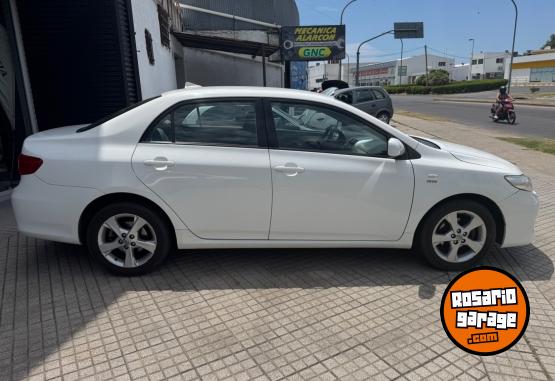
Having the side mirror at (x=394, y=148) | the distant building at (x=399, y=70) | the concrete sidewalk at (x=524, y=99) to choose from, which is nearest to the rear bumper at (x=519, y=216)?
the side mirror at (x=394, y=148)

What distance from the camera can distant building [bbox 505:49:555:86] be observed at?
6681 cm

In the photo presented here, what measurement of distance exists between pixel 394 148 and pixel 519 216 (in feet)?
4.21

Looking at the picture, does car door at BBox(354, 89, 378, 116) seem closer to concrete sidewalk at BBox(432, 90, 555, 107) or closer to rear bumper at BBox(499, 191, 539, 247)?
rear bumper at BBox(499, 191, 539, 247)

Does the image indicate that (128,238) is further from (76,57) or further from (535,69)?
(535,69)

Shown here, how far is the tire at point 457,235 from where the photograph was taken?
138 inches

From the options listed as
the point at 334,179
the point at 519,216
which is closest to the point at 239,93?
the point at 334,179

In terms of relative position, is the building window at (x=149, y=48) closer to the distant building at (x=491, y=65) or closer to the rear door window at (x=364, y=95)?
the rear door window at (x=364, y=95)

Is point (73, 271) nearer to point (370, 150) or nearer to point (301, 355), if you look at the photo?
point (301, 355)

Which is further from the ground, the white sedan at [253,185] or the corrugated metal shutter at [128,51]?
the corrugated metal shutter at [128,51]

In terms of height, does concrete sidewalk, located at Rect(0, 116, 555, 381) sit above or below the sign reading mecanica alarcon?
below

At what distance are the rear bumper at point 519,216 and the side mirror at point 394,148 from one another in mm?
1002

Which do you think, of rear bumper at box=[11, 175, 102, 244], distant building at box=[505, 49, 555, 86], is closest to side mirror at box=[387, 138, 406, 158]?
rear bumper at box=[11, 175, 102, 244]

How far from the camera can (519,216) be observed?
360 centimetres

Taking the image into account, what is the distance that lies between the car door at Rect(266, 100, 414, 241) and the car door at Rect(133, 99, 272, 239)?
0.45 ft
